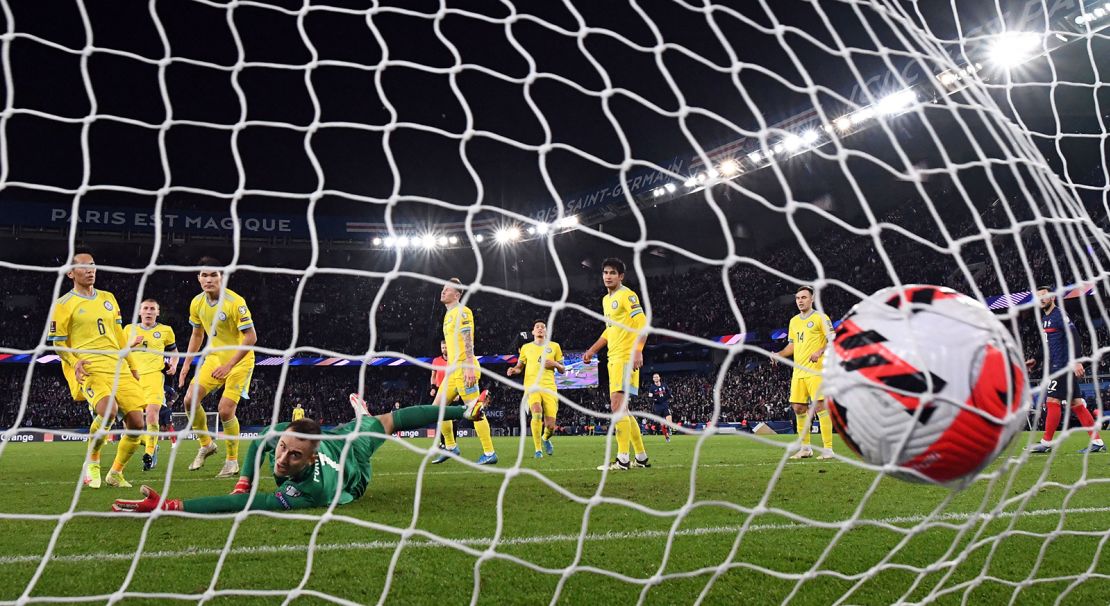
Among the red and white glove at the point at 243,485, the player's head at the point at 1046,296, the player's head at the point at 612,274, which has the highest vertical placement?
the player's head at the point at 612,274

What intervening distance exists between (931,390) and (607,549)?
1.31 meters

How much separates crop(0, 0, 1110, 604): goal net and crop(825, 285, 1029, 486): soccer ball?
0.13 meters

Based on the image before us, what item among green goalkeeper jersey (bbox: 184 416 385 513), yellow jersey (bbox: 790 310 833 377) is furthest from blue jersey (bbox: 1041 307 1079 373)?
green goalkeeper jersey (bbox: 184 416 385 513)

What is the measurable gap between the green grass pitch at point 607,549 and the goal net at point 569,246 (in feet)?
0.08

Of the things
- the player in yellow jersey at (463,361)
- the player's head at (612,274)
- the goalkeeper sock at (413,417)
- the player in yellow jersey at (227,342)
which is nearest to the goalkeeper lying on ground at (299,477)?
the goalkeeper sock at (413,417)

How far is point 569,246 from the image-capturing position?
2917 cm

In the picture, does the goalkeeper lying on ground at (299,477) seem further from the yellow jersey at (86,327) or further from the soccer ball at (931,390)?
the soccer ball at (931,390)

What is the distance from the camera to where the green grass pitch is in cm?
211

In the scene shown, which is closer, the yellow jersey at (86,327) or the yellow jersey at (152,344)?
the yellow jersey at (86,327)

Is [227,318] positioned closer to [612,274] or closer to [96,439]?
[96,439]

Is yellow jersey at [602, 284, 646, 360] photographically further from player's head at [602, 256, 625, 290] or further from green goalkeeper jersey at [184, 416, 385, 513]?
green goalkeeper jersey at [184, 416, 385, 513]

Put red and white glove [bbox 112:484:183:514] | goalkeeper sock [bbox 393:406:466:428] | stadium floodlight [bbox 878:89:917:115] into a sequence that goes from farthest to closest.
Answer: goalkeeper sock [bbox 393:406:466:428]
red and white glove [bbox 112:484:183:514]
stadium floodlight [bbox 878:89:917:115]

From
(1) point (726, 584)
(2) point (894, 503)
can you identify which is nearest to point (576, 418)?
(2) point (894, 503)

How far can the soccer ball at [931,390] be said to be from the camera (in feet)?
6.26
